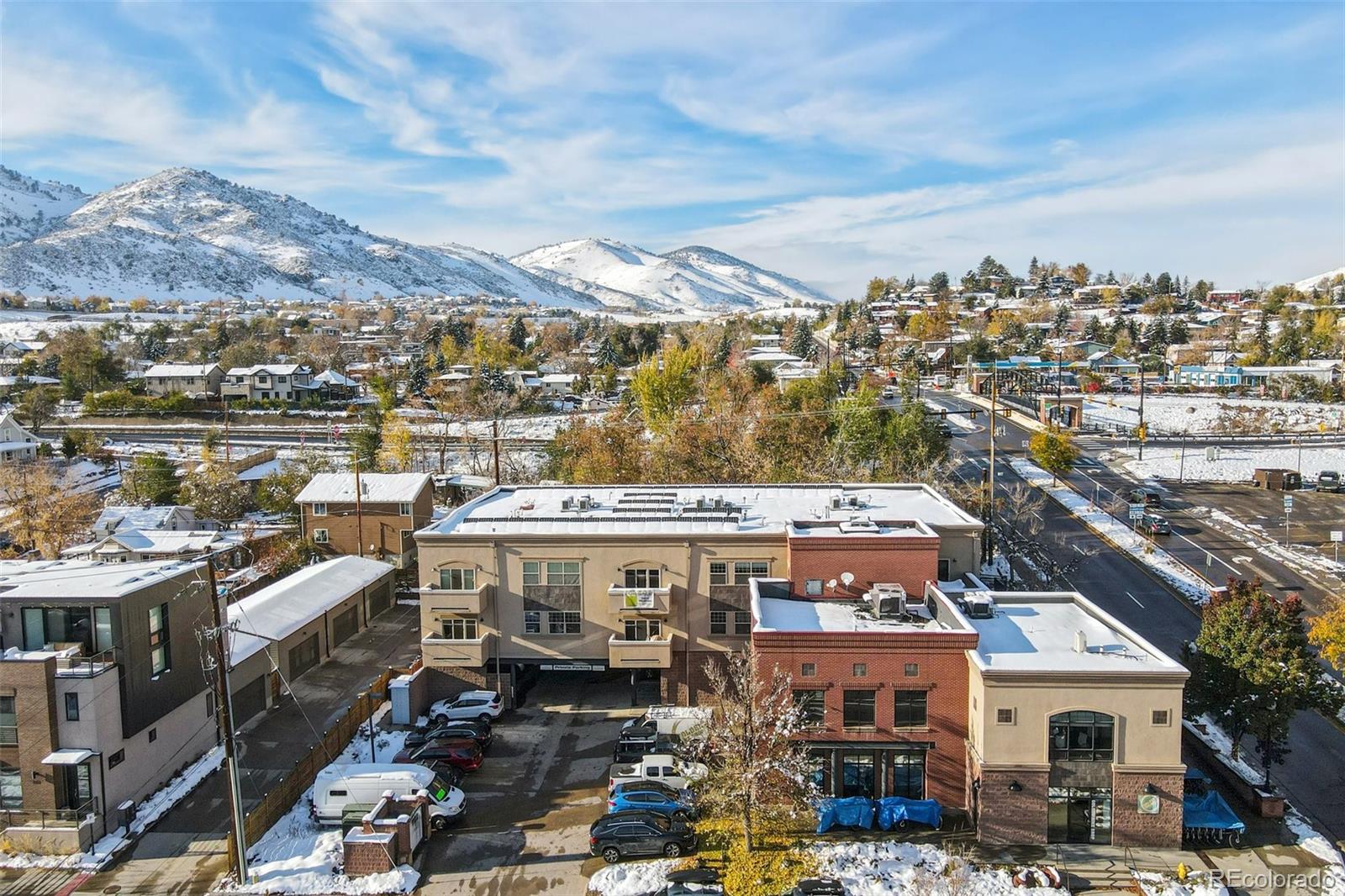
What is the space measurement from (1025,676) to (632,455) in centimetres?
2797

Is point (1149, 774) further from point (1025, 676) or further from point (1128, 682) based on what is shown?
point (1025, 676)

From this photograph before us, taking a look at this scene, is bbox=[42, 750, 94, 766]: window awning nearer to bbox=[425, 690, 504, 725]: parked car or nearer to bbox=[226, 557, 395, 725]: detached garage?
bbox=[226, 557, 395, 725]: detached garage

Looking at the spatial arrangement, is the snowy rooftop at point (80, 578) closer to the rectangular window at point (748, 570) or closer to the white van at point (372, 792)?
the white van at point (372, 792)

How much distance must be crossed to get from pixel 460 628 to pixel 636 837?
9411mm

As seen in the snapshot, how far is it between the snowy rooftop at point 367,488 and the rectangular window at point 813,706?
71.6 ft

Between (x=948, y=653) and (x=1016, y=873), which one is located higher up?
(x=948, y=653)

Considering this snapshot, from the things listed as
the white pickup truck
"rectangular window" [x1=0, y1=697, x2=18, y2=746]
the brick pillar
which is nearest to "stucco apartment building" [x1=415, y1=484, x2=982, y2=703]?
the white pickup truck

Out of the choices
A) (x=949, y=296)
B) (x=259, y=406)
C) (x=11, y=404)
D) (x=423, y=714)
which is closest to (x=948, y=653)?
(x=423, y=714)

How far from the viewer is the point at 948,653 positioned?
17219mm

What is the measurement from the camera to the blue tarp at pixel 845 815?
16.6 m

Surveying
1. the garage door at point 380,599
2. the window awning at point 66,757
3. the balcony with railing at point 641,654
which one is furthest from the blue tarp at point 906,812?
the garage door at point 380,599

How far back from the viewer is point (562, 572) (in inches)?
906

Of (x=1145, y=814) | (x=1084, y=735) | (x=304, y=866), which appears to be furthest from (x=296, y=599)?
(x=1145, y=814)

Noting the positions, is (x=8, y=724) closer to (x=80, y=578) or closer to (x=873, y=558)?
(x=80, y=578)
